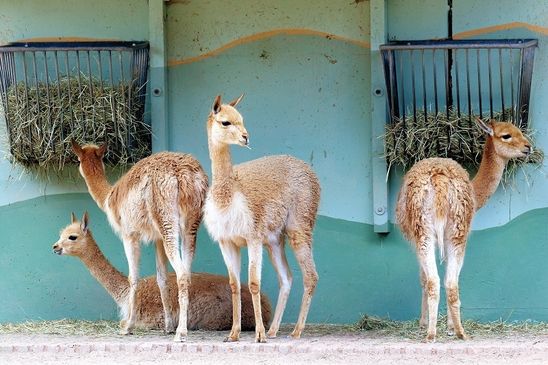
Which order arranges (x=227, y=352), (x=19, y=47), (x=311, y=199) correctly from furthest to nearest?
1. (x=19, y=47)
2. (x=311, y=199)
3. (x=227, y=352)

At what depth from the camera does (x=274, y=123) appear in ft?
36.5

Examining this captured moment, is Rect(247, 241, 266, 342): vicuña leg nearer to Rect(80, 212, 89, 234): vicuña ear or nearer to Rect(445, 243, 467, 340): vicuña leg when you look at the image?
Rect(445, 243, 467, 340): vicuña leg

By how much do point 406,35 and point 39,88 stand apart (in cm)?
316

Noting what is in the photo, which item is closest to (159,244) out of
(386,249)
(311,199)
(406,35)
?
(311,199)

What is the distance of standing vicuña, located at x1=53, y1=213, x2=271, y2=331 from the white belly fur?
→ 103 cm

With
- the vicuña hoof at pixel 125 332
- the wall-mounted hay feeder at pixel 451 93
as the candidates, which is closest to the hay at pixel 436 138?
the wall-mounted hay feeder at pixel 451 93

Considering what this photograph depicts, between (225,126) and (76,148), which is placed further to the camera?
(76,148)

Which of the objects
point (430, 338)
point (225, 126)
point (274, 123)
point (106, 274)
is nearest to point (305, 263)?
point (430, 338)

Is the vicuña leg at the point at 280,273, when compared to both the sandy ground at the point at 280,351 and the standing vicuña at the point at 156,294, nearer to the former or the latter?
the sandy ground at the point at 280,351

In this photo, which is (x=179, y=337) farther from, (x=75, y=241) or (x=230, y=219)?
(x=75, y=241)

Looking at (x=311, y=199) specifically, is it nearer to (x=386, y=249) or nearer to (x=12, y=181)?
(x=386, y=249)

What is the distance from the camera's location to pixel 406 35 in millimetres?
10922

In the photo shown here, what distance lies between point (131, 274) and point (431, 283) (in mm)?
2450

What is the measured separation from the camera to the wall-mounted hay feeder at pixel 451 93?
34.7ft
